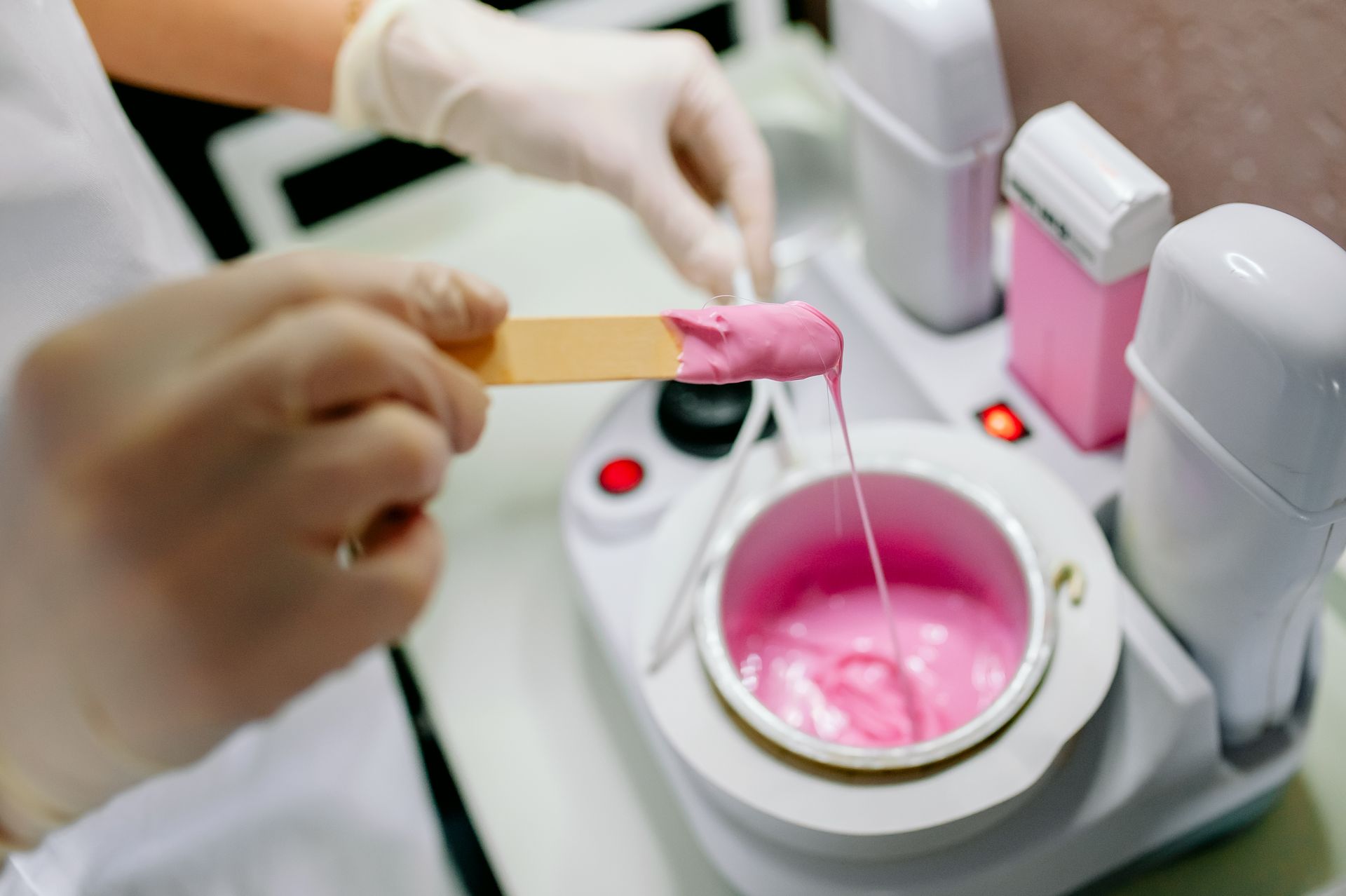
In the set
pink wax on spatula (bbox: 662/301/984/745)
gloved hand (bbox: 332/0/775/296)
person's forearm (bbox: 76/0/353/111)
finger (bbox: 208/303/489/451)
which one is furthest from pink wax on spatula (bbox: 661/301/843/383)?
person's forearm (bbox: 76/0/353/111)

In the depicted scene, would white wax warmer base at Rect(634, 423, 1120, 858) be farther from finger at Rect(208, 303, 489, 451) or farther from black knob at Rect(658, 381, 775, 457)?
finger at Rect(208, 303, 489, 451)

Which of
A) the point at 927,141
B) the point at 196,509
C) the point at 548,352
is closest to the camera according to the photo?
the point at 196,509

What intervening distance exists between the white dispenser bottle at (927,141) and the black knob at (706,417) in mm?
165

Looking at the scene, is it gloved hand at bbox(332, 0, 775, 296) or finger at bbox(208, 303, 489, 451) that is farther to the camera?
gloved hand at bbox(332, 0, 775, 296)

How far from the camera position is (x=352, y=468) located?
0.44 metres

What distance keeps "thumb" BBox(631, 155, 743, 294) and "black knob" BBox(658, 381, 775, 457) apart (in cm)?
9

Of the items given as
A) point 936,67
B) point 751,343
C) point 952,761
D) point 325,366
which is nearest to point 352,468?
point 325,366

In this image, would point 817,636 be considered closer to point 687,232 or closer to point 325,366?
point 687,232

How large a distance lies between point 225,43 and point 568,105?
259mm

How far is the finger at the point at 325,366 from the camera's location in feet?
1.38

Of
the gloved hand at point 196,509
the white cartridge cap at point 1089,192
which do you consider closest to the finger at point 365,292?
the gloved hand at point 196,509

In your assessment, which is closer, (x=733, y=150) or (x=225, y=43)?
(x=225, y=43)

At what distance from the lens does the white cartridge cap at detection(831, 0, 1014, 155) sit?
733mm

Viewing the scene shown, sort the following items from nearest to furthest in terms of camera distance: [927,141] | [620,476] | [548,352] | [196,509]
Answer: [196,509] → [548,352] → [927,141] → [620,476]
